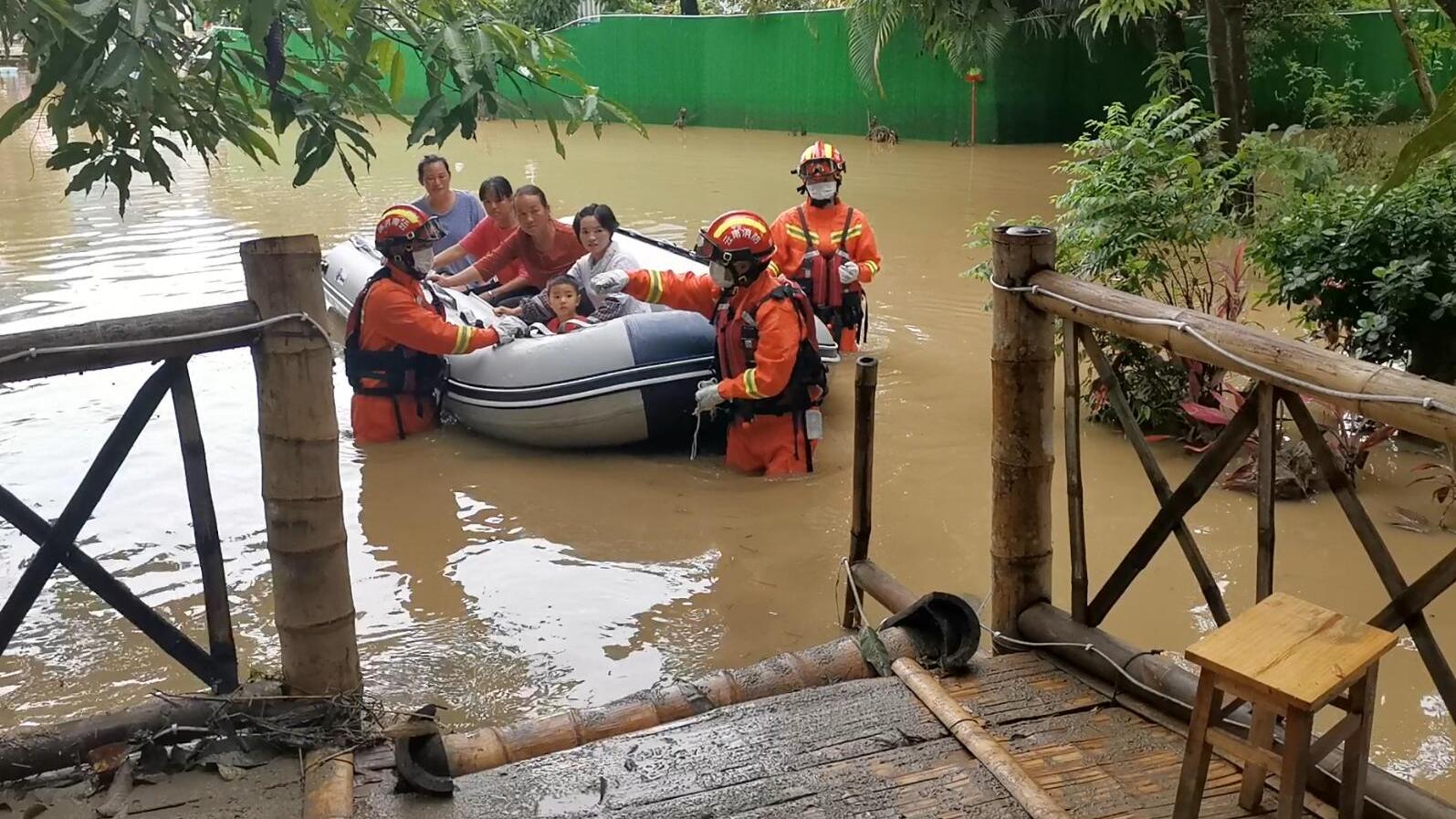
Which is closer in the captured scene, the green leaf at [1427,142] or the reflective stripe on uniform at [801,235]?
the green leaf at [1427,142]

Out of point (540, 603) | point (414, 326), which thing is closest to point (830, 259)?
point (414, 326)

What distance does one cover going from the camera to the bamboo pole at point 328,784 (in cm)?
246

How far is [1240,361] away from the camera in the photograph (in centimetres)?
249

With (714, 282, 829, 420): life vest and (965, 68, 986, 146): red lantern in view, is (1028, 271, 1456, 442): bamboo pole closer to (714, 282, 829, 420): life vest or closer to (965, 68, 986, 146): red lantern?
(714, 282, 829, 420): life vest

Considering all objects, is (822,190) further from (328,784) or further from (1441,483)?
(328,784)

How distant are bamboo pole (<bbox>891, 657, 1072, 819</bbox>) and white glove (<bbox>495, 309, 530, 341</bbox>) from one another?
3442 mm

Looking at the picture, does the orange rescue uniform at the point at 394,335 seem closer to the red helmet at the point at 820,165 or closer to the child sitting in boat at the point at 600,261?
the child sitting in boat at the point at 600,261

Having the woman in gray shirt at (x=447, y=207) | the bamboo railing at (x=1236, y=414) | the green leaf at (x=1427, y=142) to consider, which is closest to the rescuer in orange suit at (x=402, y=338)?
the woman in gray shirt at (x=447, y=207)

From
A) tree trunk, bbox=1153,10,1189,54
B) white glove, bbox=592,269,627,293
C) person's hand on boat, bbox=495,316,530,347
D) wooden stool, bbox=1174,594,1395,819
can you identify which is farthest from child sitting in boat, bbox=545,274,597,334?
tree trunk, bbox=1153,10,1189,54

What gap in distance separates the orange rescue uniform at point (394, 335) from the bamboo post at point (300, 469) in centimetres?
311

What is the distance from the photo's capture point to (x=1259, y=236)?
17.3 ft

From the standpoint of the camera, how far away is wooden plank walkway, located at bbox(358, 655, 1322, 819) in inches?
99.4

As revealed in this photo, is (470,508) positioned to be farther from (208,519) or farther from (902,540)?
(208,519)

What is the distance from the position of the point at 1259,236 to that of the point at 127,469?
518 cm
